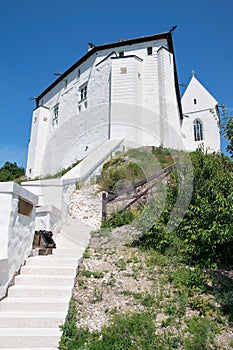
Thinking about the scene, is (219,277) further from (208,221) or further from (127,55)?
A: (127,55)

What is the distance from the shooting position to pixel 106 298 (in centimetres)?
403

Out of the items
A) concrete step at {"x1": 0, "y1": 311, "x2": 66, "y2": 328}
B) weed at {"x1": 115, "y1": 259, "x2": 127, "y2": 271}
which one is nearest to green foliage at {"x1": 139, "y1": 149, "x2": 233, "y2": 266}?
weed at {"x1": 115, "y1": 259, "x2": 127, "y2": 271}

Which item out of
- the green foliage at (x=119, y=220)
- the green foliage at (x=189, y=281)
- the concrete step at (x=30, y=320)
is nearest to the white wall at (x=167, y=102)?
the green foliage at (x=119, y=220)

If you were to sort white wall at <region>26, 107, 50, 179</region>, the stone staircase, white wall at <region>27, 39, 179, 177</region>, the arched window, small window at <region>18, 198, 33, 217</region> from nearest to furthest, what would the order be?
1. the stone staircase
2. small window at <region>18, 198, 33, 217</region>
3. white wall at <region>27, 39, 179, 177</region>
4. white wall at <region>26, 107, 50, 179</region>
5. the arched window

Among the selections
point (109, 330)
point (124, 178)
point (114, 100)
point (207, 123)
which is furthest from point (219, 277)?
point (207, 123)

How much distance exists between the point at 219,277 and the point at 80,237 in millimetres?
3470

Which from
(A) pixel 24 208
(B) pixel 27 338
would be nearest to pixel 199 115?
(A) pixel 24 208

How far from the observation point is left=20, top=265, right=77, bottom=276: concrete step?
435 centimetres

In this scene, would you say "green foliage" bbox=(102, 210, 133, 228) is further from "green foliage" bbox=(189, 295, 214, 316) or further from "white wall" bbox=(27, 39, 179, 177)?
"white wall" bbox=(27, 39, 179, 177)

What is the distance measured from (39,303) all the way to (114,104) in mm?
16358

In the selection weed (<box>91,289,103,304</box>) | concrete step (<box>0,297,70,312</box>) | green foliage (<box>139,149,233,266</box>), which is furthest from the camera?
green foliage (<box>139,149,233,266</box>)

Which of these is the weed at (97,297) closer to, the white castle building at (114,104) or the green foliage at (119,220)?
the green foliage at (119,220)

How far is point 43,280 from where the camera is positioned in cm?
414

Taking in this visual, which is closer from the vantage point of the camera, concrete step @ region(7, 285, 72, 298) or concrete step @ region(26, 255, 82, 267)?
concrete step @ region(7, 285, 72, 298)
